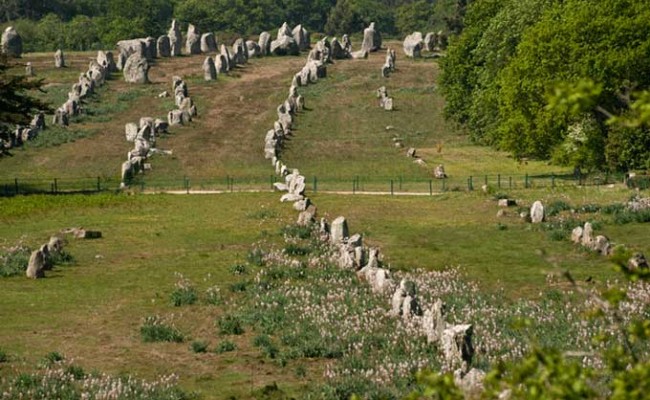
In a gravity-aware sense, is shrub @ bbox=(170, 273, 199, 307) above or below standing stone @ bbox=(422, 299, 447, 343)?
below

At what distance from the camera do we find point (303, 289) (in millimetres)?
35531

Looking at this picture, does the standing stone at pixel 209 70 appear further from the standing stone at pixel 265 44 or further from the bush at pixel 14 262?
the bush at pixel 14 262

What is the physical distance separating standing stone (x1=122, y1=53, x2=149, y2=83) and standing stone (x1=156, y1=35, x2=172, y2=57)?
60.2ft

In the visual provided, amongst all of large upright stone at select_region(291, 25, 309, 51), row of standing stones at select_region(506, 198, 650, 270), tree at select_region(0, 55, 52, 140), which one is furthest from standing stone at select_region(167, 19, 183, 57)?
row of standing stones at select_region(506, 198, 650, 270)

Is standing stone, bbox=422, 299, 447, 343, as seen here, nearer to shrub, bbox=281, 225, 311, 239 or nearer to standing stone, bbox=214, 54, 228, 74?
shrub, bbox=281, 225, 311, 239

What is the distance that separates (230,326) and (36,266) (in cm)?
1222

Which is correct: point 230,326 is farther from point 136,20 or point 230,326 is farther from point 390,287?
point 136,20

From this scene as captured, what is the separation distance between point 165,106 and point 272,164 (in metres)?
27.2

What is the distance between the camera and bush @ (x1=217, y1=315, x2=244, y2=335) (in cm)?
3089

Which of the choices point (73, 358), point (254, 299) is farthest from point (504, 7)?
point (73, 358)

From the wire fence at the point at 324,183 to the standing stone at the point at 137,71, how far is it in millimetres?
Result: 44697

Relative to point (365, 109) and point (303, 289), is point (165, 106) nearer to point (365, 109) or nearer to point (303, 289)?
point (365, 109)

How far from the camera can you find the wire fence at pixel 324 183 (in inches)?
2653

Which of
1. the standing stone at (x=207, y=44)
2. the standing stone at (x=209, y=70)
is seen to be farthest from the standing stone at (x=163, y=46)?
the standing stone at (x=209, y=70)
